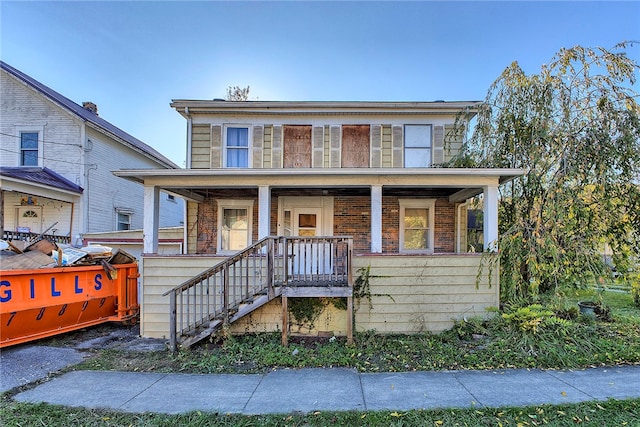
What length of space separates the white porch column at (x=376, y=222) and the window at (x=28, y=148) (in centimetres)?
1248

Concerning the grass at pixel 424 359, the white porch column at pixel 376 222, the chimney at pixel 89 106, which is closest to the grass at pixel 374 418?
the grass at pixel 424 359

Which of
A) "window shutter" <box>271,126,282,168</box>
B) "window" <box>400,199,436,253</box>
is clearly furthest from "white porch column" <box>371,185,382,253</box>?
"window shutter" <box>271,126,282,168</box>

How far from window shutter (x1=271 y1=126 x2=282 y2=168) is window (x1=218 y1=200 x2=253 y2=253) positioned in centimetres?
140

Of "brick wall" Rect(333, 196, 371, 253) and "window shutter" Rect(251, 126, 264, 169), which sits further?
"window shutter" Rect(251, 126, 264, 169)

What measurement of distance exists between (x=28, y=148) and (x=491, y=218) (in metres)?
15.4

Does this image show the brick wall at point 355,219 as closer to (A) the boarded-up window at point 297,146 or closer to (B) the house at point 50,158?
(A) the boarded-up window at point 297,146

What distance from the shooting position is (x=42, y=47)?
35.5 ft

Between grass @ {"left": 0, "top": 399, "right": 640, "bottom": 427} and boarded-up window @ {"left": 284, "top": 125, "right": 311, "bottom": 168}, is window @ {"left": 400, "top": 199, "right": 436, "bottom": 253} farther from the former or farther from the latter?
grass @ {"left": 0, "top": 399, "right": 640, "bottom": 427}

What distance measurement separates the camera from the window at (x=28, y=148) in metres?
11.2

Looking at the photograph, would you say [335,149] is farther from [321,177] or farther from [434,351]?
[434,351]

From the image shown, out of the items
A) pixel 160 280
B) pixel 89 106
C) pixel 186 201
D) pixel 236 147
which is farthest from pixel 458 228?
pixel 89 106

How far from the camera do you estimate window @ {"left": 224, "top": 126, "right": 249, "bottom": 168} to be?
9.45m

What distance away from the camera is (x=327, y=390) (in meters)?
3.85

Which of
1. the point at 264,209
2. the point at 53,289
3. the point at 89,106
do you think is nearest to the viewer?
the point at 53,289
